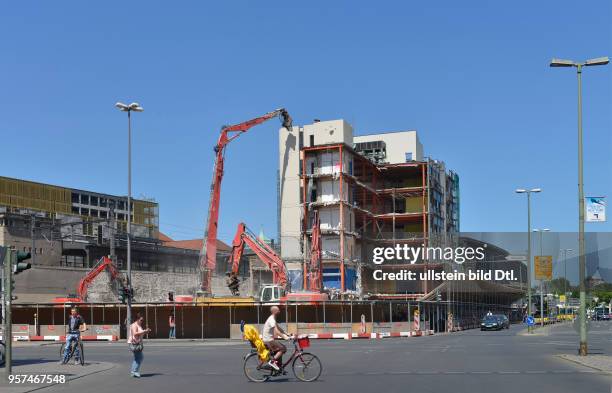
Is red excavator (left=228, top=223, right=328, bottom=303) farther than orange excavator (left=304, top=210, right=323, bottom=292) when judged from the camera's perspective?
No

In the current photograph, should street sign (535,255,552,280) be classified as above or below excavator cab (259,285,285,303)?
above

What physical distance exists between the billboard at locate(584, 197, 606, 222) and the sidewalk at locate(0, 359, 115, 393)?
1629cm

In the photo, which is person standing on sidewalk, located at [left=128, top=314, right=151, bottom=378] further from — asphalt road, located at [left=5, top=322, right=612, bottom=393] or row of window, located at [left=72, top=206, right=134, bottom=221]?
row of window, located at [left=72, top=206, right=134, bottom=221]

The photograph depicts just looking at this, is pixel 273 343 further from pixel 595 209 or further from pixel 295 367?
pixel 595 209

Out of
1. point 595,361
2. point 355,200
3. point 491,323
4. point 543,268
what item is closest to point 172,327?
point 543,268

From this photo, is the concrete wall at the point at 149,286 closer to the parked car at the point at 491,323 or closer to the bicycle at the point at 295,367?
the parked car at the point at 491,323

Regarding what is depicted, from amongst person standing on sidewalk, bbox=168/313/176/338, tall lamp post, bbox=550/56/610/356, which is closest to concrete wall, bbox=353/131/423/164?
person standing on sidewalk, bbox=168/313/176/338

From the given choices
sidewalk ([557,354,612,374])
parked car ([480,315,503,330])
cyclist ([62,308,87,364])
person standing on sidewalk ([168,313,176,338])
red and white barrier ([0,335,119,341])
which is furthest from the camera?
parked car ([480,315,503,330])

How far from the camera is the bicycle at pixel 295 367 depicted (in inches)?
677

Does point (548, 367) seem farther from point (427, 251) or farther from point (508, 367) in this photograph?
point (427, 251)

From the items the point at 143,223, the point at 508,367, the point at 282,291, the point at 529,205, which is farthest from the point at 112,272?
the point at 143,223

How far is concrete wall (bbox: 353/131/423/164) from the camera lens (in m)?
91.6

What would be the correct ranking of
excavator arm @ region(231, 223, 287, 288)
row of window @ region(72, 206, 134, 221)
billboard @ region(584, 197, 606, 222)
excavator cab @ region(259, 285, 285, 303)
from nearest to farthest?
billboard @ region(584, 197, 606, 222), excavator cab @ region(259, 285, 285, 303), excavator arm @ region(231, 223, 287, 288), row of window @ region(72, 206, 134, 221)

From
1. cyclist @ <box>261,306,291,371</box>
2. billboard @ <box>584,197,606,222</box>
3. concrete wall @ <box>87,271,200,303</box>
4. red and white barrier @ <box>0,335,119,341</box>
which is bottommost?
red and white barrier @ <box>0,335,119,341</box>
